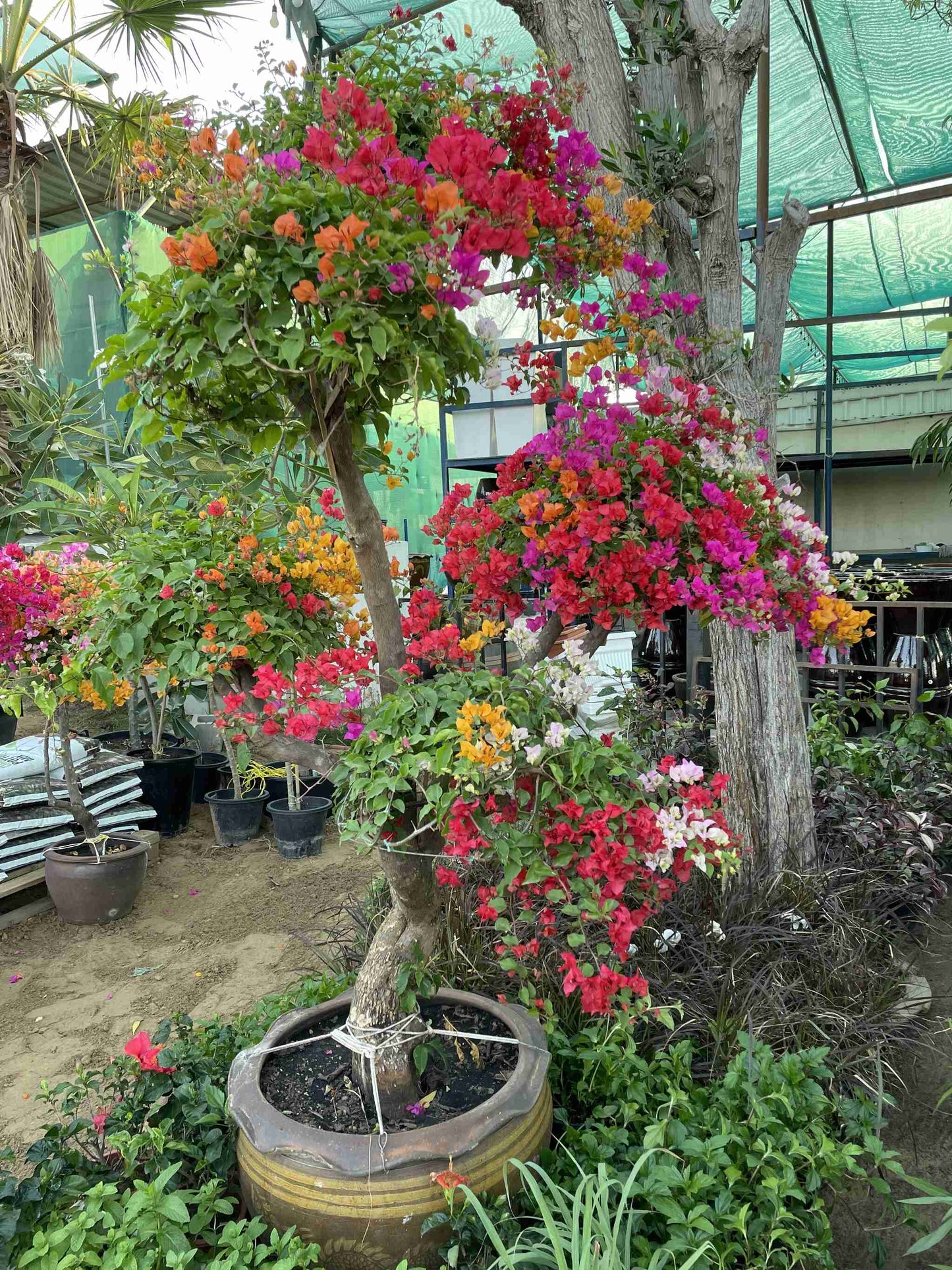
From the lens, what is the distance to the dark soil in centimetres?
141

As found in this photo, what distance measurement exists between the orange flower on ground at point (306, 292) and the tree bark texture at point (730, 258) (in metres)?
1.45

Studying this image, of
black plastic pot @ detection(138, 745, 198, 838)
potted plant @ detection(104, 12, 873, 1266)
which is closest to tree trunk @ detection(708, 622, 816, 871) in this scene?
potted plant @ detection(104, 12, 873, 1266)

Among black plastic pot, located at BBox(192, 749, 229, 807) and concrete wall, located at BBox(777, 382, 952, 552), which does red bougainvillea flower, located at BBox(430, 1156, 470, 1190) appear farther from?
concrete wall, located at BBox(777, 382, 952, 552)

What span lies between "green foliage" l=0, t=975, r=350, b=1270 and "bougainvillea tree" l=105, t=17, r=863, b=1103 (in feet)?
1.11

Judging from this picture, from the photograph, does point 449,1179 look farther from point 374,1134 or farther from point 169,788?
point 169,788

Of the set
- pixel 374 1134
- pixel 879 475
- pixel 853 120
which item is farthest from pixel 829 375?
pixel 879 475

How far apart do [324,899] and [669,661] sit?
196 cm

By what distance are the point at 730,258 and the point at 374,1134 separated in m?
2.22

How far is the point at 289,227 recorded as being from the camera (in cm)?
96

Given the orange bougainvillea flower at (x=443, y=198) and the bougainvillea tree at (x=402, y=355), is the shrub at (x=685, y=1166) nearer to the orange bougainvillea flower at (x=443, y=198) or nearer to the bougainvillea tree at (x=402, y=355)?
the bougainvillea tree at (x=402, y=355)

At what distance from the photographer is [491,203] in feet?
3.20

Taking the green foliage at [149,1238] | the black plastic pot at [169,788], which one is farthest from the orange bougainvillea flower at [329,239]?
the black plastic pot at [169,788]

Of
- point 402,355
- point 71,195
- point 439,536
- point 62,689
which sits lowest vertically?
point 62,689

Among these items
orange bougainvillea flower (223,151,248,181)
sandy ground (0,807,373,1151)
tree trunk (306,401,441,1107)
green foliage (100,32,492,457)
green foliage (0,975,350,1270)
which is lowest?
sandy ground (0,807,373,1151)
